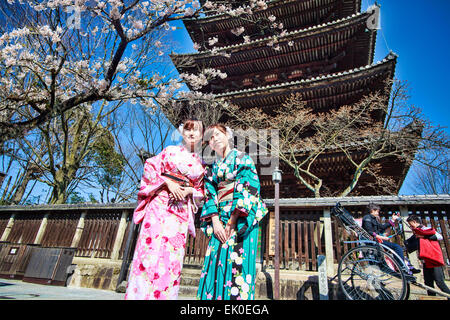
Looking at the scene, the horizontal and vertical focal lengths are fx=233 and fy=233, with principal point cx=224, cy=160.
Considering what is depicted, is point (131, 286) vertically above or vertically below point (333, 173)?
below

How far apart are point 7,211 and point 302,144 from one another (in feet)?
37.7

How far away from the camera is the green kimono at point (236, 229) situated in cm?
167

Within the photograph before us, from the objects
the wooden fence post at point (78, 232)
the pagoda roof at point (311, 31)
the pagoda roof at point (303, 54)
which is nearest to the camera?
the wooden fence post at point (78, 232)

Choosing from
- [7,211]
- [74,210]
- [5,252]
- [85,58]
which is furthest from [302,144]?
[7,211]

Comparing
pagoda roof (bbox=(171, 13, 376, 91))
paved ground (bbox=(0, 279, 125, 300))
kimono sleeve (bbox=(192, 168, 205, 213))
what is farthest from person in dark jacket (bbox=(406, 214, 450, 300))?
pagoda roof (bbox=(171, 13, 376, 91))

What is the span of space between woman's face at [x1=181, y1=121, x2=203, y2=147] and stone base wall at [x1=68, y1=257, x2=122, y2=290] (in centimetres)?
533

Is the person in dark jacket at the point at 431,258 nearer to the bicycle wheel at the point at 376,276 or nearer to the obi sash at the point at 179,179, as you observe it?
the bicycle wheel at the point at 376,276

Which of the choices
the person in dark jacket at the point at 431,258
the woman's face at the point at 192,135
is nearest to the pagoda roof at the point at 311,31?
the person in dark jacket at the point at 431,258

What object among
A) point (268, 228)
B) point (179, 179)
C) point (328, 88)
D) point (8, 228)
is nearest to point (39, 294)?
point (179, 179)

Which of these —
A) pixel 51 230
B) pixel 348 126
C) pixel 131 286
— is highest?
pixel 348 126

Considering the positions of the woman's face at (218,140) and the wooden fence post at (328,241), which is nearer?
the woman's face at (218,140)

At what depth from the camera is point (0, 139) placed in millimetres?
5043

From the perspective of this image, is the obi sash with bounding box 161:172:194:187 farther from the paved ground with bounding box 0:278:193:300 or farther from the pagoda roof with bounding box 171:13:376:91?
the pagoda roof with bounding box 171:13:376:91
